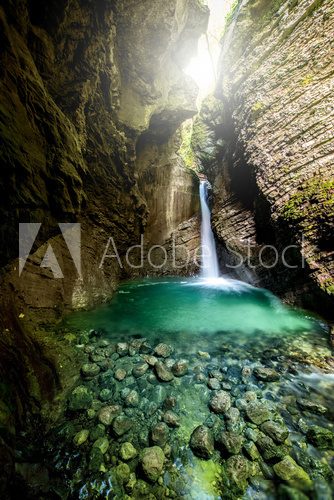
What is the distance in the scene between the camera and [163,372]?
12.6ft

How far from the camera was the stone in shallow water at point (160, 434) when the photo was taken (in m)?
2.69

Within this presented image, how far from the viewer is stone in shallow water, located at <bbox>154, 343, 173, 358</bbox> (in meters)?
4.43

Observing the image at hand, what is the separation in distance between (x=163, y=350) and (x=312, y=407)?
8.46 feet

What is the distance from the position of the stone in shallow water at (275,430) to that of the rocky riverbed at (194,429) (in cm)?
1

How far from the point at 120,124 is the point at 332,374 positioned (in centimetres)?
1023

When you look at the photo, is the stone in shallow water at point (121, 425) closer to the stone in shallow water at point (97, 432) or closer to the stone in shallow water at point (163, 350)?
the stone in shallow water at point (97, 432)

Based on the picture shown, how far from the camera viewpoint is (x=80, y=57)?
613 cm

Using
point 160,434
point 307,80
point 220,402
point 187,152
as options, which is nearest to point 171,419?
point 160,434

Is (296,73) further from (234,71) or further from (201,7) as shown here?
(201,7)

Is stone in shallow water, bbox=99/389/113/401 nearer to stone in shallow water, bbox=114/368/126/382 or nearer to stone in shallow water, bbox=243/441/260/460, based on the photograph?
stone in shallow water, bbox=114/368/126/382

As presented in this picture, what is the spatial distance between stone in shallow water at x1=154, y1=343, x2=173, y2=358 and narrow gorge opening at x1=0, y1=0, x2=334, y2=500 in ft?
0.15

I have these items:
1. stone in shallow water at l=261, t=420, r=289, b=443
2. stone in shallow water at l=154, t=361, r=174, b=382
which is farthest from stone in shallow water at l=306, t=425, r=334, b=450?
stone in shallow water at l=154, t=361, r=174, b=382

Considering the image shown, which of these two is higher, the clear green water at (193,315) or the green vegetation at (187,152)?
the green vegetation at (187,152)

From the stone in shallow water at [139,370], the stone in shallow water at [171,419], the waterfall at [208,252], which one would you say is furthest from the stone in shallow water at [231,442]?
the waterfall at [208,252]
